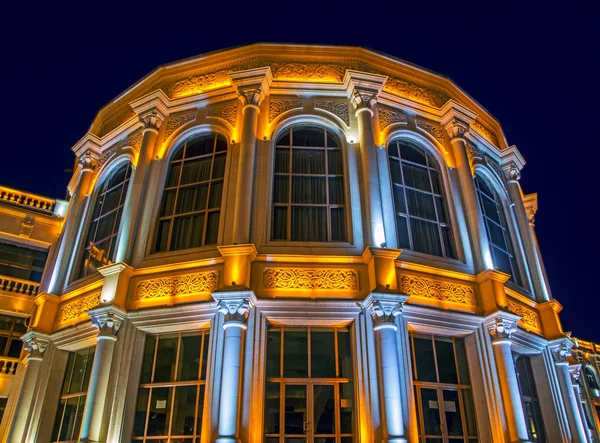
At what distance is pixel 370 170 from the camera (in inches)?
517

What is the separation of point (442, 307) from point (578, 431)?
530cm

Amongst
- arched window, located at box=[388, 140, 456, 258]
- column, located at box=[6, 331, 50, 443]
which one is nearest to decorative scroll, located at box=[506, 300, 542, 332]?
arched window, located at box=[388, 140, 456, 258]

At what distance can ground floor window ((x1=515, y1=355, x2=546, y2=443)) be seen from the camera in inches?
493

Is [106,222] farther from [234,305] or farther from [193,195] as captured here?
[234,305]

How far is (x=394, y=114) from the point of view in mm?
15320

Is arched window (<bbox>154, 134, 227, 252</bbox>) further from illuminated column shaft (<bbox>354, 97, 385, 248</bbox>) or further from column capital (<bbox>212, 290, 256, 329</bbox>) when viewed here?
illuminated column shaft (<bbox>354, 97, 385, 248</bbox>)

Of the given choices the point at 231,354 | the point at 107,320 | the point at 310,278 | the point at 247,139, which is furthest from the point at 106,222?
the point at 310,278

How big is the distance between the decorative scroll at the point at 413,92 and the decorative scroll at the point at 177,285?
8509mm

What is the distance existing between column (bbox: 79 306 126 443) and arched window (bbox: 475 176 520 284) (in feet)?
35.4

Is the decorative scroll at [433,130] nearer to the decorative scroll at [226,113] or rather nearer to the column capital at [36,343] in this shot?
the decorative scroll at [226,113]

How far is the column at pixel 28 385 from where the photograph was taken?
40.3ft

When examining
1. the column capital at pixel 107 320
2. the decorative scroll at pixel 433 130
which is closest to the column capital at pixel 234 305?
the column capital at pixel 107 320

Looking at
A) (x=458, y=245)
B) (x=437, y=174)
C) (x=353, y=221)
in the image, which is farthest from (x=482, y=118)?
(x=353, y=221)

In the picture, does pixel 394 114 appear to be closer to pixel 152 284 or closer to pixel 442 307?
pixel 442 307
